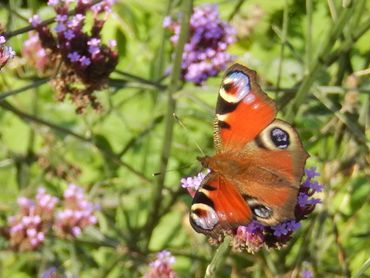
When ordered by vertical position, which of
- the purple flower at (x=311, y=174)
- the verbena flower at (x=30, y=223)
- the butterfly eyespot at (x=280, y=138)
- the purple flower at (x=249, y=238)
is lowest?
the verbena flower at (x=30, y=223)

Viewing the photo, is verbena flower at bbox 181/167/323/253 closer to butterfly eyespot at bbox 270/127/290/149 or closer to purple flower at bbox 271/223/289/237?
purple flower at bbox 271/223/289/237

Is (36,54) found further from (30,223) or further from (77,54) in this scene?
(30,223)

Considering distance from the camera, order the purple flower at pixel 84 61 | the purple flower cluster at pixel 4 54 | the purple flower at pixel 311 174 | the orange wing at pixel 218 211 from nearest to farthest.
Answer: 1. the orange wing at pixel 218 211
2. the purple flower cluster at pixel 4 54
3. the purple flower at pixel 311 174
4. the purple flower at pixel 84 61

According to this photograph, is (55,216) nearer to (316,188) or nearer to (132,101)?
(132,101)

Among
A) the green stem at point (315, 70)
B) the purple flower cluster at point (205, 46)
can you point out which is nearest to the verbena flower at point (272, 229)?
the green stem at point (315, 70)

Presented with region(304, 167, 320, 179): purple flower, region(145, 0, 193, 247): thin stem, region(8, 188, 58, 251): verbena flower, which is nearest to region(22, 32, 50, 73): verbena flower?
region(145, 0, 193, 247): thin stem

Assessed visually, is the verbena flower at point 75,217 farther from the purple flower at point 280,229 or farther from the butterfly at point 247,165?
the purple flower at point 280,229

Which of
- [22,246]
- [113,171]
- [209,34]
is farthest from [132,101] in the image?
[22,246]

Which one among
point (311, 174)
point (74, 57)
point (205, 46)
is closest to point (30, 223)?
point (74, 57)
